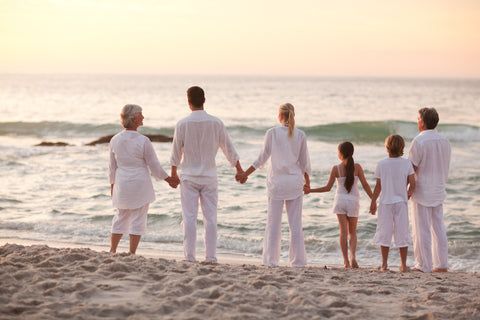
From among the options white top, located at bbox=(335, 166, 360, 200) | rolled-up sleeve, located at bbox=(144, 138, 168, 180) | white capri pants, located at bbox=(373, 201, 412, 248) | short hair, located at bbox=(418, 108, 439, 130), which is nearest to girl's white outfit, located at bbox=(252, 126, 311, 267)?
white top, located at bbox=(335, 166, 360, 200)

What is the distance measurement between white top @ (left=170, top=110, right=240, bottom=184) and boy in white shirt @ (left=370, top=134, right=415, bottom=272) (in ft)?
6.10

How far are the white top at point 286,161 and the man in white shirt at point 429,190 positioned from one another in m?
1.29

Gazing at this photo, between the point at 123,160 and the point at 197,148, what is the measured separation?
33.4 inches

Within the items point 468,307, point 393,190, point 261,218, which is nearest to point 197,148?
point 393,190

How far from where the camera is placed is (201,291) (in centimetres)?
443

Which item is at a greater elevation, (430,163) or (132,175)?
(430,163)

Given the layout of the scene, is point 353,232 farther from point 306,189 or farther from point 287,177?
point 287,177

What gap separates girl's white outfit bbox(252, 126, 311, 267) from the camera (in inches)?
234

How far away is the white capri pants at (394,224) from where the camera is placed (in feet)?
19.7

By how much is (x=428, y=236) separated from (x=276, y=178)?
189 centimetres

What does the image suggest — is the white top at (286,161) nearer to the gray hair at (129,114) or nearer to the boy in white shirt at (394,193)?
the boy in white shirt at (394,193)

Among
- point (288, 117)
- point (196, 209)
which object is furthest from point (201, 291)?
point (288, 117)

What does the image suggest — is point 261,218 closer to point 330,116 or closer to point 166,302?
point 166,302

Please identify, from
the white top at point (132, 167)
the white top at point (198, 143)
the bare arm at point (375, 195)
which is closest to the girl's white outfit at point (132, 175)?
the white top at point (132, 167)
